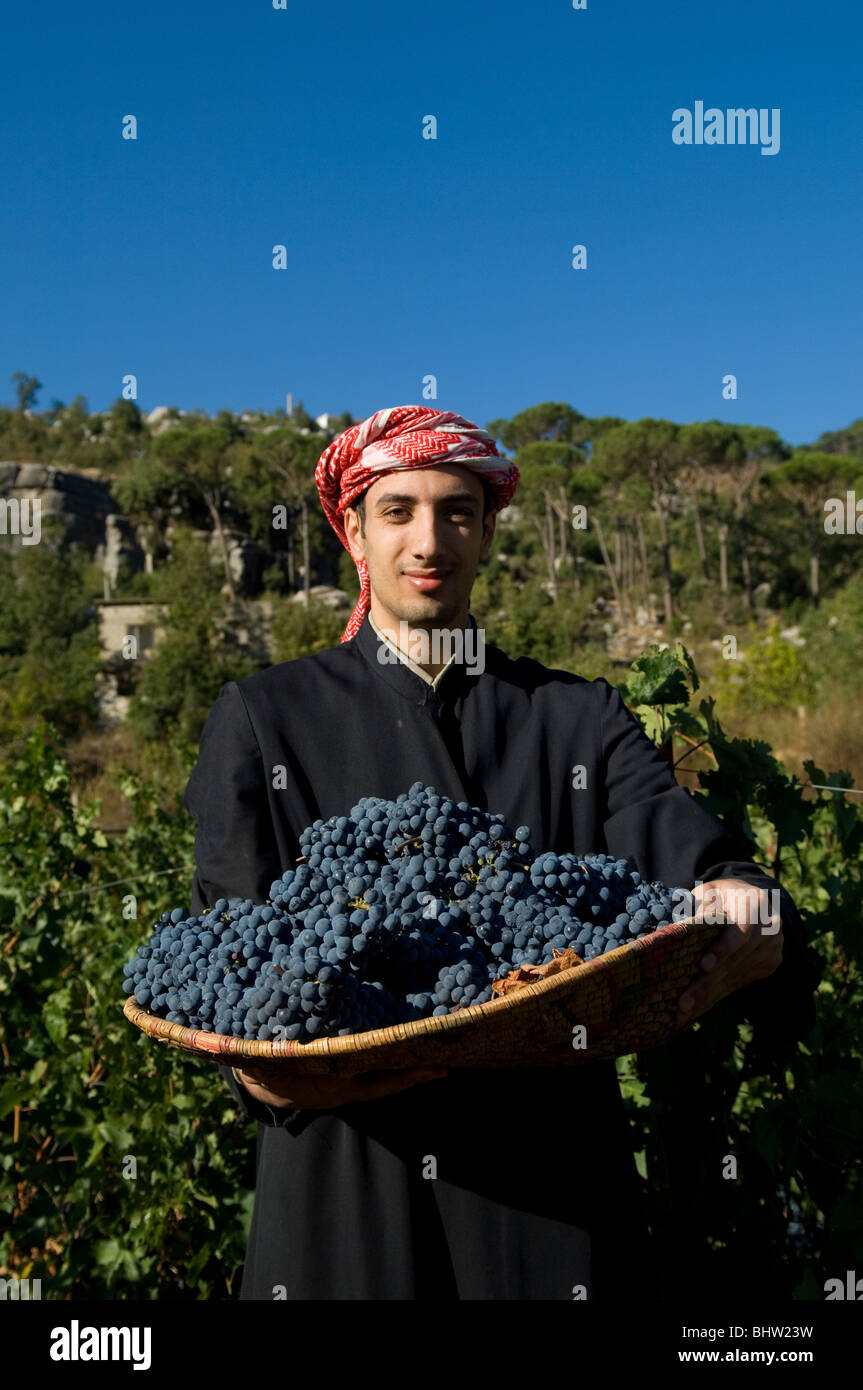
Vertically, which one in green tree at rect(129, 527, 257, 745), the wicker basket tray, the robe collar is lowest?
the wicker basket tray

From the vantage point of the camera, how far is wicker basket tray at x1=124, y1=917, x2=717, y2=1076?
1.31 metres

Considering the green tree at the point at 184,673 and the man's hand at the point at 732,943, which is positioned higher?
the green tree at the point at 184,673

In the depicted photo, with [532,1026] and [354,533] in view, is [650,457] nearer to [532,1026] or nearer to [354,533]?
[354,533]

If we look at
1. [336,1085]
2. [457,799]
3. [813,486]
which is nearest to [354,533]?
[457,799]

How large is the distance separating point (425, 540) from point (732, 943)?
36.3 inches

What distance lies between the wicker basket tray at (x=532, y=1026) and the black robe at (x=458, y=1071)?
320 millimetres

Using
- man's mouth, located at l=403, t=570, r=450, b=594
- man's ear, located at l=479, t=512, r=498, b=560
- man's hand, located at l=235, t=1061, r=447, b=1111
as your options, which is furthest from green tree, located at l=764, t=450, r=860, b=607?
man's hand, located at l=235, t=1061, r=447, b=1111

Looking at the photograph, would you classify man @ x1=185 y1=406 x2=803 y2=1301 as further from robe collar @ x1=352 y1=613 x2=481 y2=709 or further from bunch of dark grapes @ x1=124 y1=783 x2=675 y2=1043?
bunch of dark grapes @ x1=124 y1=783 x2=675 y2=1043

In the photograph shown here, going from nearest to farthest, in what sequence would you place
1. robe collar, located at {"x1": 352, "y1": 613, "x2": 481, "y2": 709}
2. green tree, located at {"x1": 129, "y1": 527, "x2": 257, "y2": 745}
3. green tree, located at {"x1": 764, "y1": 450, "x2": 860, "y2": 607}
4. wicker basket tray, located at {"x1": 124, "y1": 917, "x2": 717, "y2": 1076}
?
1. wicker basket tray, located at {"x1": 124, "y1": 917, "x2": 717, "y2": 1076}
2. robe collar, located at {"x1": 352, "y1": 613, "x2": 481, "y2": 709}
3. green tree, located at {"x1": 129, "y1": 527, "x2": 257, "y2": 745}
4. green tree, located at {"x1": 764, "y1": 450, "x2": 860, "y2": 607}

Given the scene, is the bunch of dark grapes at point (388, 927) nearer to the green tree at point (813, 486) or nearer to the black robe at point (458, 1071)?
the black robe at point (458, 1071)

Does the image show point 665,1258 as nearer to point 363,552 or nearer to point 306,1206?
point 306,1206

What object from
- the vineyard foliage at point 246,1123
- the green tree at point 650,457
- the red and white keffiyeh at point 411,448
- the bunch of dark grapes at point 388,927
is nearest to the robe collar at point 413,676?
the red and white keffiyeh at point 411,448

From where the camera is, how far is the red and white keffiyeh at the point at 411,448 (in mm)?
1973

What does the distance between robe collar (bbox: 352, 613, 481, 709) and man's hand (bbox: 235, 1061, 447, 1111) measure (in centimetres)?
79
